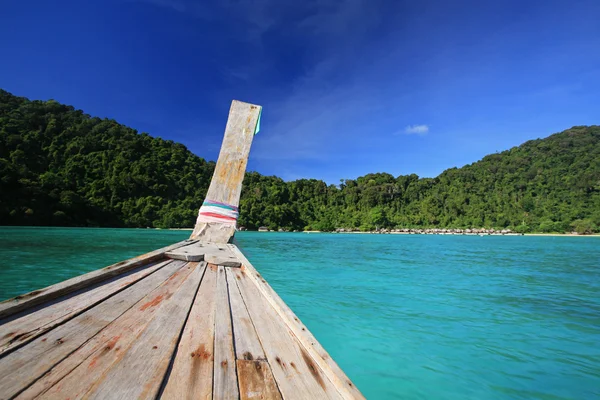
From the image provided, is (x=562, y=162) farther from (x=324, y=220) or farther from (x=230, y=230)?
(x=230, y=230)

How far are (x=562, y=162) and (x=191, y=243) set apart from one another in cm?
10319

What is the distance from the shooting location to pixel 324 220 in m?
79.6

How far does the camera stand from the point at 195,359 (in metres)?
1.20

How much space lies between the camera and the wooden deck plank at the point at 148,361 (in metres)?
0.93

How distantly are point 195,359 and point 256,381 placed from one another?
0.98 feet

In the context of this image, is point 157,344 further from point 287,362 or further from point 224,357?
point 287,362

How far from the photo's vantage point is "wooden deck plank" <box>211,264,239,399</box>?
0.99 metres

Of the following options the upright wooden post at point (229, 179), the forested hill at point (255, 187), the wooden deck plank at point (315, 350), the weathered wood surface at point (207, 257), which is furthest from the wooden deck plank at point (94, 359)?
the forested hill at point (255, 187)

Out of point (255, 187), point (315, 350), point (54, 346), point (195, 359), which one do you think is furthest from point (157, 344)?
point (255, 187)

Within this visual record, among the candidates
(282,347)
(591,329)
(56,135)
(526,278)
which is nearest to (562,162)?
(526,278)

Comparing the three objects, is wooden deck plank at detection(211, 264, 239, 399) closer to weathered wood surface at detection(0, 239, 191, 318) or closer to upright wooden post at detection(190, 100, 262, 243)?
weathered wood surface at detection(0, 239, 191, 318)

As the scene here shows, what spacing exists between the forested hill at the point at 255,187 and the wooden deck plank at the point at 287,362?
142ft

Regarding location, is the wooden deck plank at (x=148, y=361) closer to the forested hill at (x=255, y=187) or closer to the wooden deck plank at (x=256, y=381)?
the wooden deck plank at (x=256, y=381)

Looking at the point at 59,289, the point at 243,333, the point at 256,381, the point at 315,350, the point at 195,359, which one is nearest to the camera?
the point at 256,381
